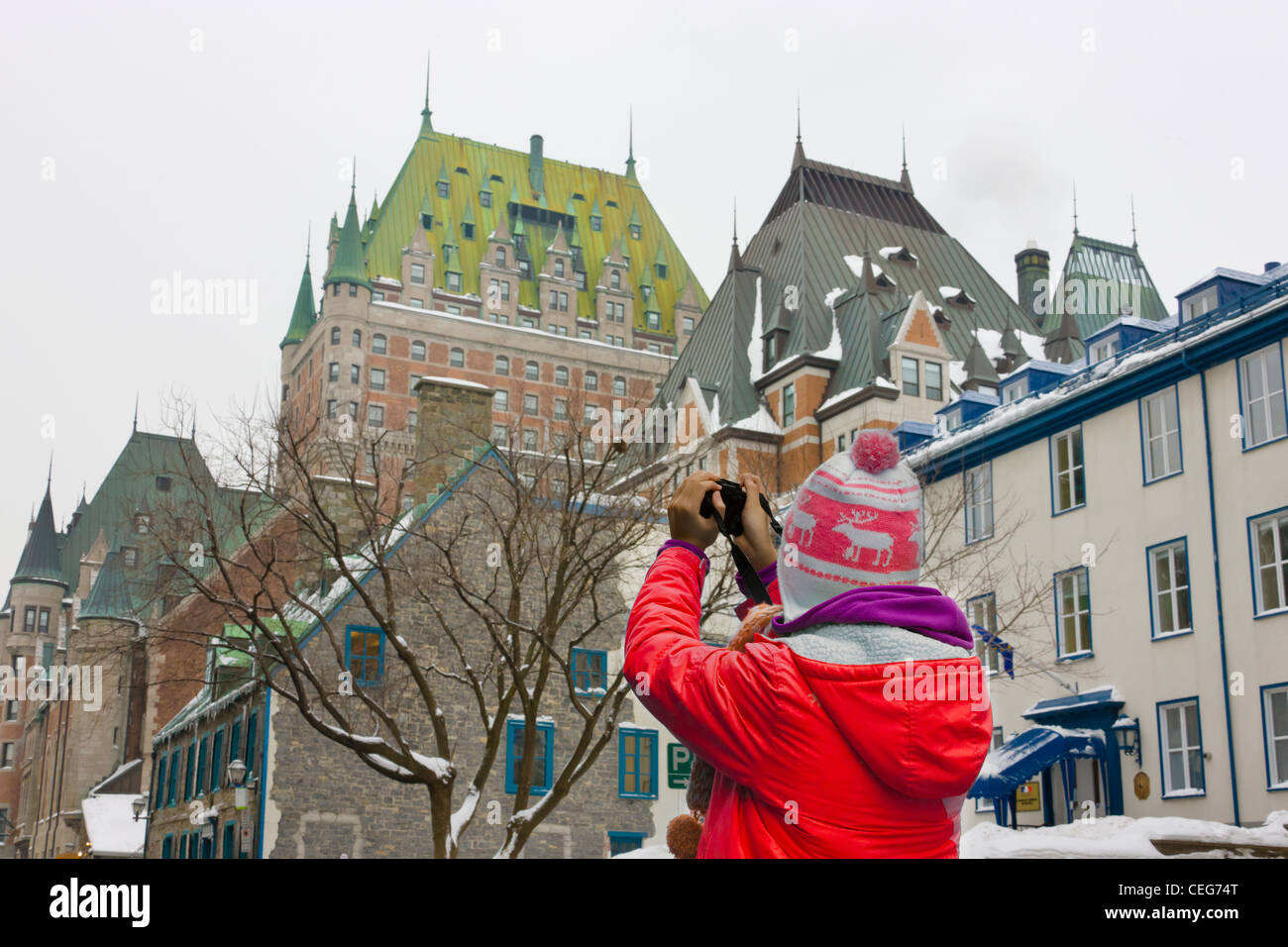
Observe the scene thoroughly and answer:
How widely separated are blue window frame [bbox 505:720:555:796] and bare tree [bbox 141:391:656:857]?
0.11m

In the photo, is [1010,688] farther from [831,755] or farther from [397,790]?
[831,755]

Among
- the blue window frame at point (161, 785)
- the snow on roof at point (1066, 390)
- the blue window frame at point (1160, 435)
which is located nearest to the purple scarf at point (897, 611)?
the snow on roof at point (1066, 390)

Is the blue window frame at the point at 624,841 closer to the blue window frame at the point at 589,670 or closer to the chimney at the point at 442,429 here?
the blue window frame at the point at 589,670

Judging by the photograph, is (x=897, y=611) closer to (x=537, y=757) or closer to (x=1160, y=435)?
(x=1160, y=435)

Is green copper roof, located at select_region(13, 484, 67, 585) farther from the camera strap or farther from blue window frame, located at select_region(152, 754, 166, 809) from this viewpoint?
the camera strap

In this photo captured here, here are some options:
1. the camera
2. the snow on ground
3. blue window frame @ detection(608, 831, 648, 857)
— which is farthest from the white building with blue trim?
the camera

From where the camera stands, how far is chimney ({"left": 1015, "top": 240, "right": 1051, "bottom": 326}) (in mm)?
79812

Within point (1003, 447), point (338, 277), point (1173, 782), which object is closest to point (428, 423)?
point (1003, 447)

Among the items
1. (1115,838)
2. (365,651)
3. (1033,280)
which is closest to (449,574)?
(365,651)

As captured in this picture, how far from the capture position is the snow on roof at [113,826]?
5059 centimetres

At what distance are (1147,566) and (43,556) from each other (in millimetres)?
102160

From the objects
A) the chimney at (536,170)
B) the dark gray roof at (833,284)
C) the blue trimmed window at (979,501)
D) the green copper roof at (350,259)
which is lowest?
the blue trimmed window at (979,501)

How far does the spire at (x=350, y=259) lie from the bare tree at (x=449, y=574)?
254 feet
